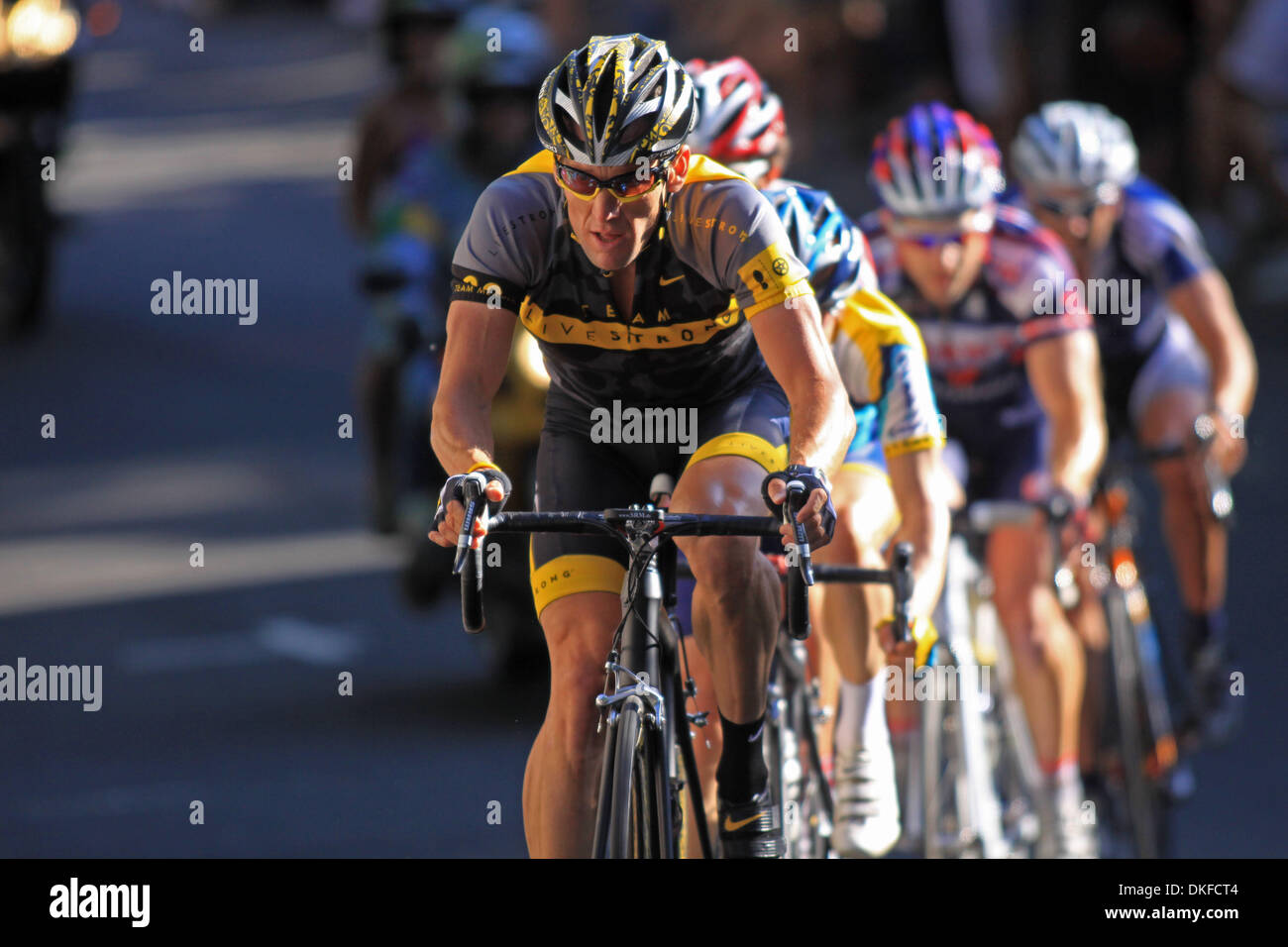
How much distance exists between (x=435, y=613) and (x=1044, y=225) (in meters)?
4.53

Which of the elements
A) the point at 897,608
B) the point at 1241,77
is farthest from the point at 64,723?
the point at 1241,77

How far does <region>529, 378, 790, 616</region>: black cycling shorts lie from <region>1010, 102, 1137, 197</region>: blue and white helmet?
10.1 feet

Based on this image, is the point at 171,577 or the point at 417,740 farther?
the point at 171,577

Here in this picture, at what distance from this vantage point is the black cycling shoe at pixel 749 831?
502 cm

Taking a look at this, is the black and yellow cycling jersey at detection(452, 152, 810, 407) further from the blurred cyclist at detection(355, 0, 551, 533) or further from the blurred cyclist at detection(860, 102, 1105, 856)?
the blurred cyclist at detection(355, 0, 551, 533)

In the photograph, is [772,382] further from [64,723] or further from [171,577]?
[171,577]

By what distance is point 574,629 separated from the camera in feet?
15.9

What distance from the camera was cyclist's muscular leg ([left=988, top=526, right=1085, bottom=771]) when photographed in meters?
7.30

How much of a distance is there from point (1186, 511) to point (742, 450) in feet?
12.9

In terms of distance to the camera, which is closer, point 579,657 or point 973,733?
point 579,657

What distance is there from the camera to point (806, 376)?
4645 millimetres
